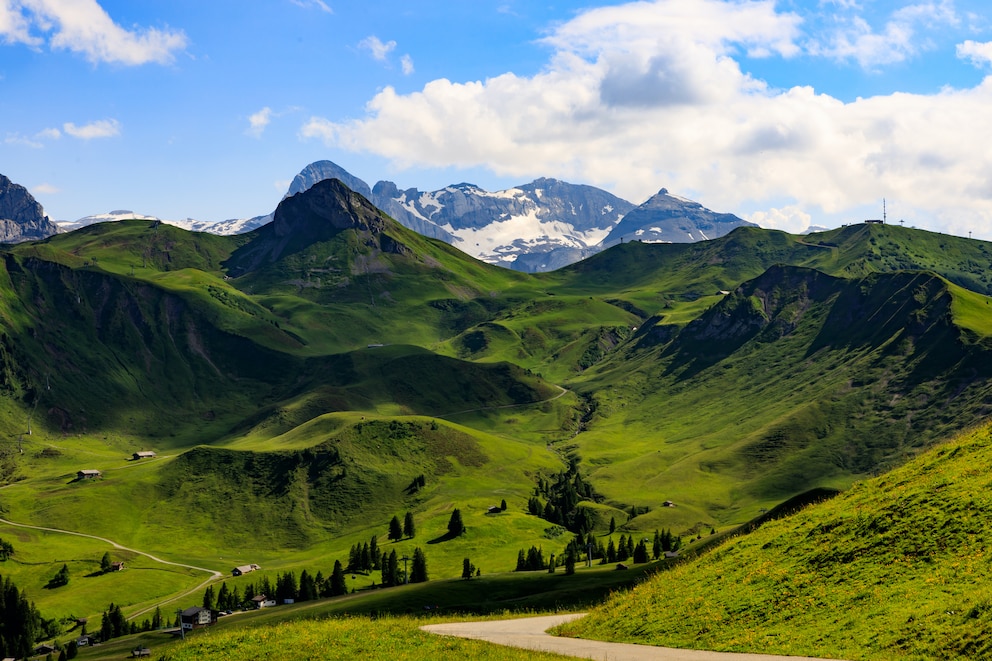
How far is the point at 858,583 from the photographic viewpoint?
5347 centimetres

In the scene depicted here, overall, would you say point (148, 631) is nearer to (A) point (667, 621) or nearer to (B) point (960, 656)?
(A) point (667, 621)

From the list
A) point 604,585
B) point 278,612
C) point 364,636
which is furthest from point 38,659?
point 364,636

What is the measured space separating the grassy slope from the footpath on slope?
57.3 inches

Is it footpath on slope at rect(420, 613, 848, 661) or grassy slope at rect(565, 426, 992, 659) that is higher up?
grassy slope at rect(565, 426, 992, 659)

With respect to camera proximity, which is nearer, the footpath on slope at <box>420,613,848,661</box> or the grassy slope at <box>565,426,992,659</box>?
the grassy slope at <box>565,426,992,659</box>

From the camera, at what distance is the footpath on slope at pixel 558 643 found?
50497mm

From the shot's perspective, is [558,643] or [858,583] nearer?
[858,583]

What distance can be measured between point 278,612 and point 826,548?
125m

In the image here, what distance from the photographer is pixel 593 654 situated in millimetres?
54594

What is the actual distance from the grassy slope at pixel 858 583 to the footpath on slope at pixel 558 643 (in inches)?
57.3

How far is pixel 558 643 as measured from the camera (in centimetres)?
5878

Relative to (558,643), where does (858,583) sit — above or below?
above

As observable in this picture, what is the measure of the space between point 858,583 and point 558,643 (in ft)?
63.4

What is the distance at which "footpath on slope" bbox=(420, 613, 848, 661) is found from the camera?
50497 mm
